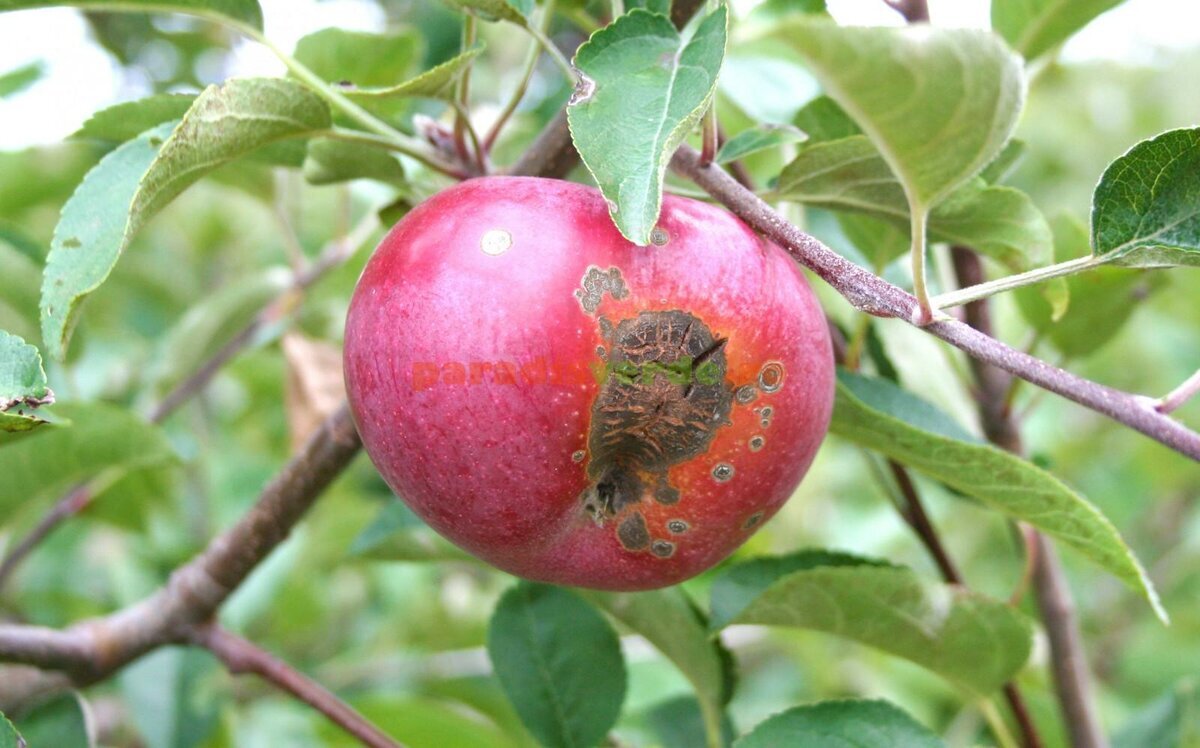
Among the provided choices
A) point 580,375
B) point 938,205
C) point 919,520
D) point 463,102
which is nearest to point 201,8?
point 463,102

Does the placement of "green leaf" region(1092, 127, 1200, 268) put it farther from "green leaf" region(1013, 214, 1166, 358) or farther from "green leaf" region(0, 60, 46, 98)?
"green leaf" region(0, 60, 46, 98)

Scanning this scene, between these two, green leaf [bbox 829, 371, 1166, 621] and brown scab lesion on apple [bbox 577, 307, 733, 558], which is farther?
green leaf [bbox 829, 371, 1166, 621]

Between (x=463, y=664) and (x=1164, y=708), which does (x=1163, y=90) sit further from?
(x=463, y=664)

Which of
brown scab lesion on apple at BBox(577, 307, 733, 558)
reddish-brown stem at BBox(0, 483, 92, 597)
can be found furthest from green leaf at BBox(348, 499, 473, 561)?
reddish-brown stem at BBox(0, 483, 92, 597)

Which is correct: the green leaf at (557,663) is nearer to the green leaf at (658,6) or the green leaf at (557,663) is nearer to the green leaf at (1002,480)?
the green leaf at (1002,480)

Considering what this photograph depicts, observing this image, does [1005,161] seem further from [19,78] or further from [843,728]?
[19,78]
